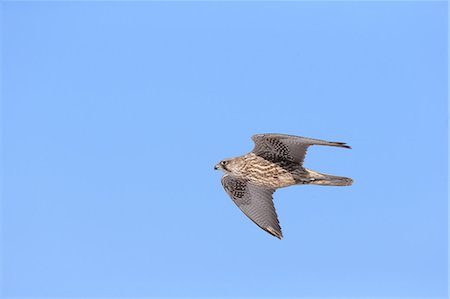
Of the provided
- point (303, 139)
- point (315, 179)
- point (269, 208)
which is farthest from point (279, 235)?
point (303, 139)

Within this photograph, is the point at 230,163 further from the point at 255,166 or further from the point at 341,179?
the point at 341,179

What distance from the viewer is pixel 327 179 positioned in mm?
10703

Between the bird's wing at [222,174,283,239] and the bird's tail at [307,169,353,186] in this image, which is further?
the bird's wing at [222,174,283,239]

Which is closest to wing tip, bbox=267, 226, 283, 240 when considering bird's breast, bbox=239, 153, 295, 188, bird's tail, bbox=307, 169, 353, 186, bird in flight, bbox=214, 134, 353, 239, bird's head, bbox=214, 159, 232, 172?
bird in flight, bbox=214, 134, 353, 239

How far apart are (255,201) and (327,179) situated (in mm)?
1647

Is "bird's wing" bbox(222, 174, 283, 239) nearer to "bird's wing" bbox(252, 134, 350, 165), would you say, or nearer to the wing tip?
the wing tip

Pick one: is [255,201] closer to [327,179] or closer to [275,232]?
[275,232]

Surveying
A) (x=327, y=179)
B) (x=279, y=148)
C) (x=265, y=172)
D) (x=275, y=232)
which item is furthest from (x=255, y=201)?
(x=327, y=179)

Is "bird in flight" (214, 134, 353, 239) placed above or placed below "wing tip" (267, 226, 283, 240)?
above

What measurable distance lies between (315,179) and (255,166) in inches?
43.0

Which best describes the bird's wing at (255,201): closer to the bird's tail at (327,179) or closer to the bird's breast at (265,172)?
the bird's breast at (265,172)

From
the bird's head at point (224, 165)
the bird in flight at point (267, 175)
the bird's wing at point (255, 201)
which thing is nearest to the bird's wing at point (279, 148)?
the bird in flight at point (267, 175)

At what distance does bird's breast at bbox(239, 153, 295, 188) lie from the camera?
1102 centimetres

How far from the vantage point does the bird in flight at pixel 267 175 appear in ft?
35.1
